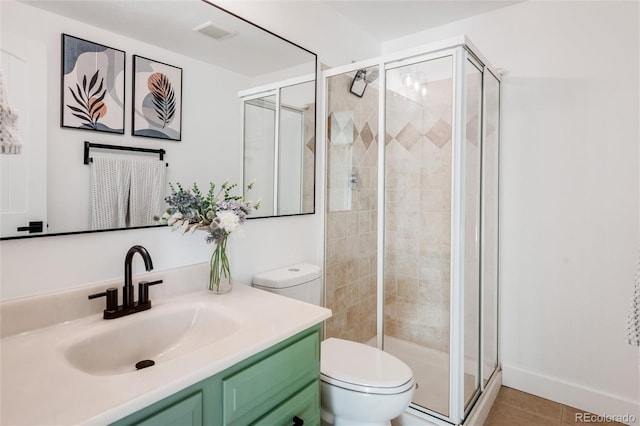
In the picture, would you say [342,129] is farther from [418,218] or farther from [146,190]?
[146,190]

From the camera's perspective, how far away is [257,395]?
1030 mm

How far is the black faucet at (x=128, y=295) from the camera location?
1.18m

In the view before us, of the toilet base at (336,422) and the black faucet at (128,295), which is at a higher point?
the black faucet at (128,295)

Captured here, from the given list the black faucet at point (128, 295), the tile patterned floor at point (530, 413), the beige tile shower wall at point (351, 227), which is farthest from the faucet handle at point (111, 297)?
the tile patterned floor at point (530, 413)

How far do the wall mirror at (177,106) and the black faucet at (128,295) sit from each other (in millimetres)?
146

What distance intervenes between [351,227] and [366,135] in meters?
0.62

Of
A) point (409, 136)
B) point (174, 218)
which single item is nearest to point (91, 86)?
point (174, 218)

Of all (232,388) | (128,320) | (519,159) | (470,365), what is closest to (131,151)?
(128,320)

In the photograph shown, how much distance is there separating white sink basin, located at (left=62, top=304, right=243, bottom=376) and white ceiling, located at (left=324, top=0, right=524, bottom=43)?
2.06 m

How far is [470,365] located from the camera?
6.55ft

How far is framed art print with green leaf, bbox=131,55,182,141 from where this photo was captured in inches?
52.0

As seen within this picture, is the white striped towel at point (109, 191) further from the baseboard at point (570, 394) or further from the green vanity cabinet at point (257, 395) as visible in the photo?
the baseboard at point (570, 394)

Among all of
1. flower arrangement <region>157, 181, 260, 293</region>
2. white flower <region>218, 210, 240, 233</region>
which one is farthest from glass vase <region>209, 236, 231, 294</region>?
white flower <region>218, 210, 240, 233</region>

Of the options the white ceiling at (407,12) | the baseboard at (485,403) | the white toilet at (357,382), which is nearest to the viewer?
the white toilet at (357,382)
